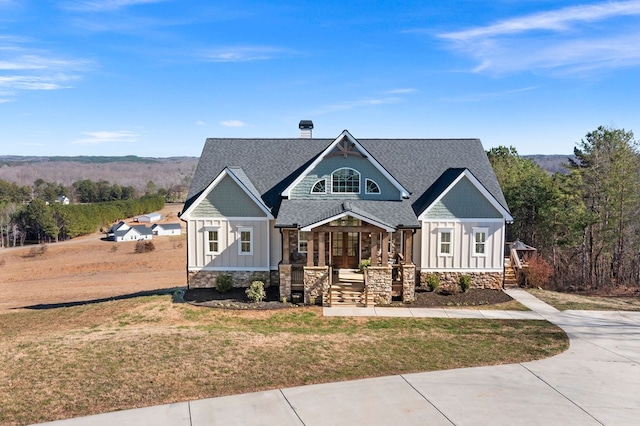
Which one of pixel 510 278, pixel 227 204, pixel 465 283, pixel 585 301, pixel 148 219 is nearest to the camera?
pixel 585 301

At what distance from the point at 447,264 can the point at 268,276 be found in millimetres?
8394

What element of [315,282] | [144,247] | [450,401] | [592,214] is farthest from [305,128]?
[144,247]

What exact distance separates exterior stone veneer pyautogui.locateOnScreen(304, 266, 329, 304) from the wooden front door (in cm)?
324

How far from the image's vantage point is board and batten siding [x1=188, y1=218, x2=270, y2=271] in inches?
867

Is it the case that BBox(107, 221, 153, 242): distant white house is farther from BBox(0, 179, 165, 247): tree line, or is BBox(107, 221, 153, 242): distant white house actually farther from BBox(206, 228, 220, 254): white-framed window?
BBox(206, 228, 220, 254): white-framed window

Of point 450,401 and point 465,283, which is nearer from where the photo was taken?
point 450,401

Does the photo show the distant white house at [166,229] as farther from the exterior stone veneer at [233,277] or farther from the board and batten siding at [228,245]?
the board and batten siding at [228,245]

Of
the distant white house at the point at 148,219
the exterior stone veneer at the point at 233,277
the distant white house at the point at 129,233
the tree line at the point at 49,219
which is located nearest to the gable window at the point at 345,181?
the exterior stone veneer at the point at 233,277

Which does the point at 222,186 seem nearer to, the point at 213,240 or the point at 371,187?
the point at 213,240

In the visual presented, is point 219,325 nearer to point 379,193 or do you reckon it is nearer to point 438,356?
point 438,356

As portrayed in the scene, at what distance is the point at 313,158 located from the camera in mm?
24031

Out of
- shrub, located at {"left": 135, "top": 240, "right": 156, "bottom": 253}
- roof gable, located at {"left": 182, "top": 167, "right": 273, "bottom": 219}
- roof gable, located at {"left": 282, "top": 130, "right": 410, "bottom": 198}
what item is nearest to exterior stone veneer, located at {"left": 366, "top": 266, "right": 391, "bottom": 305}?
roof gable, located at {"left": 282, "top": 130, "right": 410, "bottom": 198}

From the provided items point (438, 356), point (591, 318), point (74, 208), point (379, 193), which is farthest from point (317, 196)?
point (74, 208)

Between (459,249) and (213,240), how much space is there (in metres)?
11.5
